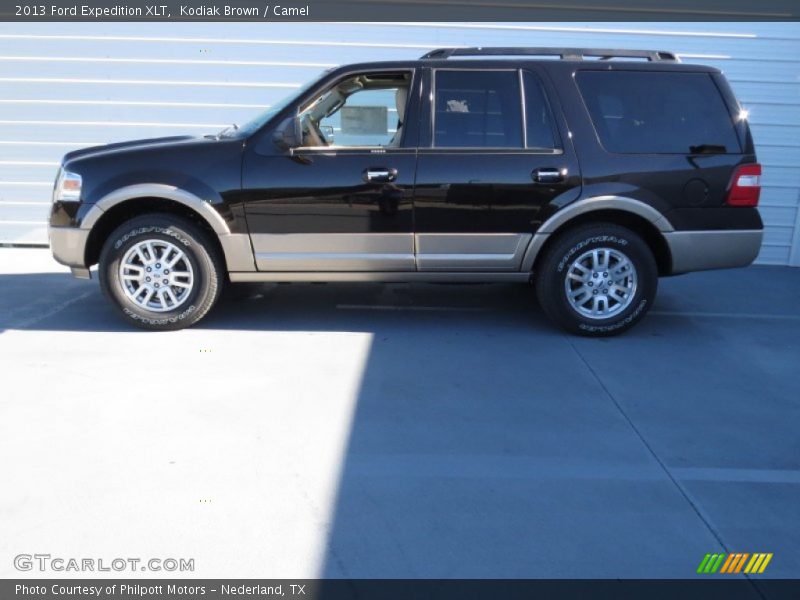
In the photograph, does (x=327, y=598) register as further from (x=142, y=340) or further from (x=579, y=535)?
(x=142, y=340)

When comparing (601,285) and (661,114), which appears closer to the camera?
(661,114)

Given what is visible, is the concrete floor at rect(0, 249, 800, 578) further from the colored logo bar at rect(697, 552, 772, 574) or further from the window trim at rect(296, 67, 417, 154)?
the window trim at rect(296, 67, 417, 154)

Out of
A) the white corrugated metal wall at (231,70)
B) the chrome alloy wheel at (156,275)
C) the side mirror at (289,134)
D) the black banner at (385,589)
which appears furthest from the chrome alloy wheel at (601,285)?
the white corrugated metal wall at (231,70)

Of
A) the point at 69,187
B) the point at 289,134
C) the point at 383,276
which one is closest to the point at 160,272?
the point at 69,187

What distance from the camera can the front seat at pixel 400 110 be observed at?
5734 mm

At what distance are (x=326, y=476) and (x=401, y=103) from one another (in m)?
3.10

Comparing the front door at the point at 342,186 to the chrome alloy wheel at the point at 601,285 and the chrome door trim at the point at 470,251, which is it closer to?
the chrome door trim at the point at 470,251

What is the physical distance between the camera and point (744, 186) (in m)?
5.71

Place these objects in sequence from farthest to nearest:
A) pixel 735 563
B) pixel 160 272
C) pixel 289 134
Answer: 1. pixel 160 272
2. pixel 289 134
3. pixel 735 563

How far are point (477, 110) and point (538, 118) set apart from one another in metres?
0.44

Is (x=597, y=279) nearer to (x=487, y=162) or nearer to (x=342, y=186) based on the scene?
(x=487, y=162)

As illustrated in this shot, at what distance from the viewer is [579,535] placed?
3279mm

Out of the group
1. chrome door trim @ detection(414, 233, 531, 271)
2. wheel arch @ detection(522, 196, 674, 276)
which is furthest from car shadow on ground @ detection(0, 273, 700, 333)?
wheel arch @ detection(522, 196, 674, 276)

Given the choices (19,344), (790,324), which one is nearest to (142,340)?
(19,344)
